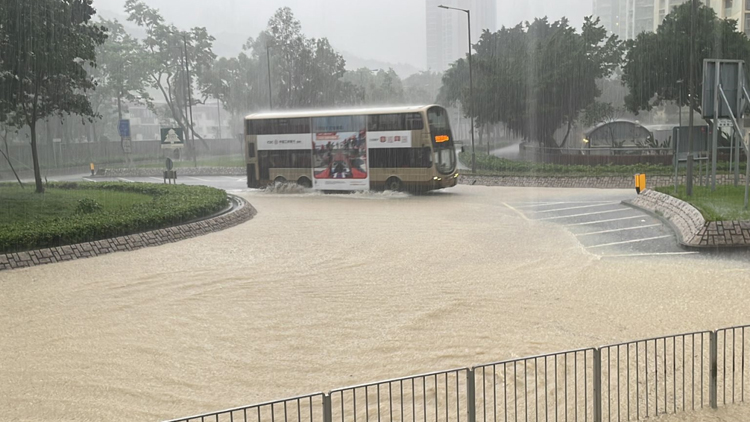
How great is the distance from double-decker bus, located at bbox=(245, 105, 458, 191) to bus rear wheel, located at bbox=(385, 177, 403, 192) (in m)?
0.02

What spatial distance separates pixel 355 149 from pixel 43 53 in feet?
→ 34.5

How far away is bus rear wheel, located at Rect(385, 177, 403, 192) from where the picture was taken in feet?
82.6

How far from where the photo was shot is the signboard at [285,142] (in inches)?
1044

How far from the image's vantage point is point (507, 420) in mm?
6031

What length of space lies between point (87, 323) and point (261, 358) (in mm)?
2860

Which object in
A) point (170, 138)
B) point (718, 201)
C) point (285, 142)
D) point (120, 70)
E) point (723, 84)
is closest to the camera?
point (718, 201)

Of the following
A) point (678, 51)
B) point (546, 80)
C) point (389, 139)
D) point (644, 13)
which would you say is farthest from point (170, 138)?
point (644, 13)

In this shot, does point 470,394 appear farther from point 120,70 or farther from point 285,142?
point 120,70

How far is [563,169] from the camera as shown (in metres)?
31.0

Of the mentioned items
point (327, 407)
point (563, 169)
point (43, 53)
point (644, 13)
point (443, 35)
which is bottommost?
point (327, 407)

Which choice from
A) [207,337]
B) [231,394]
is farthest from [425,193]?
[231,394]

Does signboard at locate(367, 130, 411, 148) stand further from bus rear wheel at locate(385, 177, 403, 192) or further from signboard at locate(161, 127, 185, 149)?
signboard at locate(161, 127, 185, 149)

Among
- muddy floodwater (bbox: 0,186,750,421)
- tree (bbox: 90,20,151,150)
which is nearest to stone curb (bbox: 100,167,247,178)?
tree (bbox: 90,20,151,150)

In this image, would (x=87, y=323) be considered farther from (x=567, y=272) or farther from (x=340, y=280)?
(x=567, y=272)
